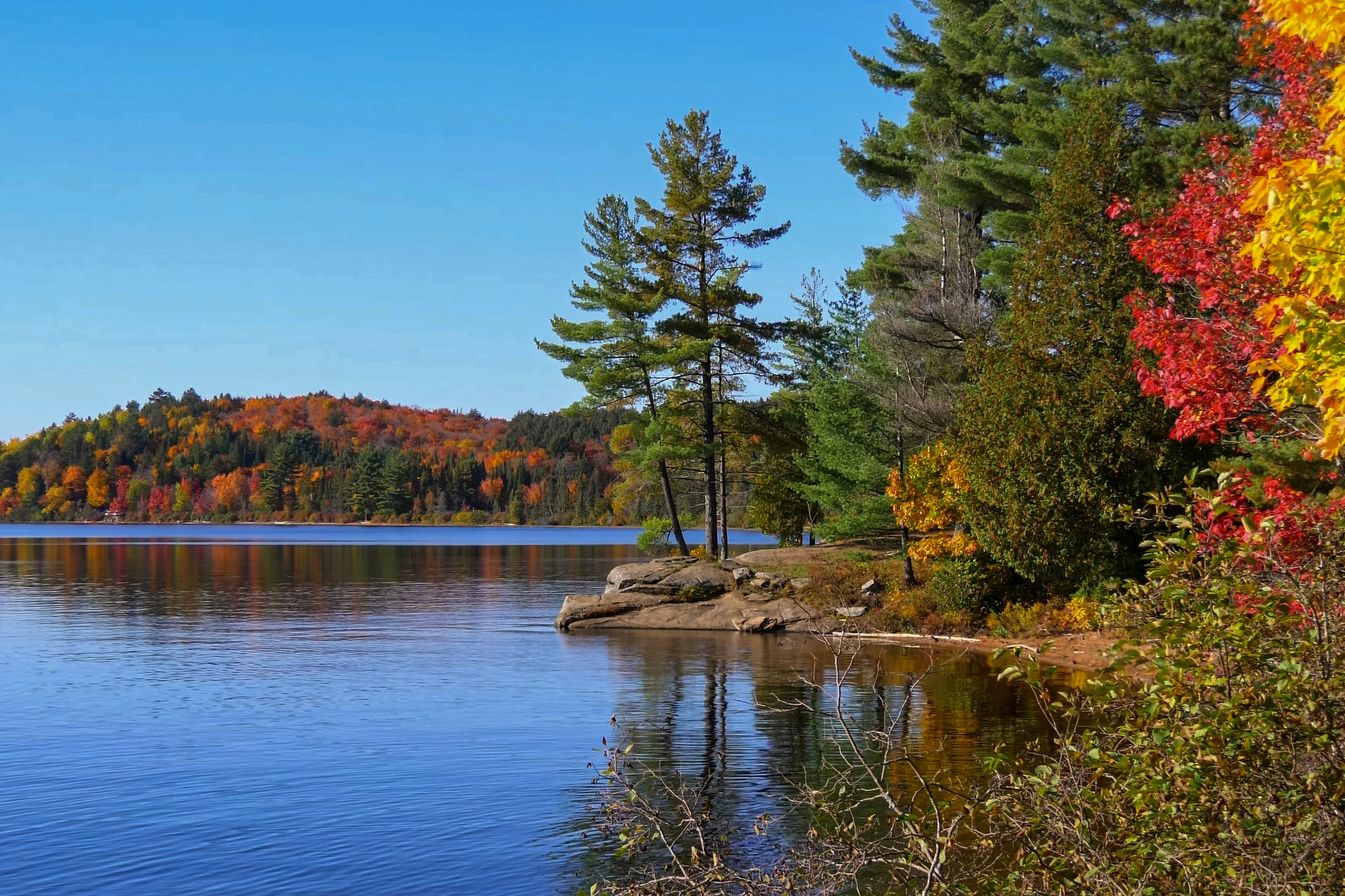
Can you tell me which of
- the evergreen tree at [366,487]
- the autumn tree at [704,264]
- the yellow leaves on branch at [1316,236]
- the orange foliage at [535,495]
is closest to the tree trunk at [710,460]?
the autumn tree at [704,264]

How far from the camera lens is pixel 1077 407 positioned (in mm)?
27062

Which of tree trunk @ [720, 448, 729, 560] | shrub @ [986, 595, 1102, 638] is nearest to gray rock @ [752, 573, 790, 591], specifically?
tree trunk @ [720, 448, 729, 560]

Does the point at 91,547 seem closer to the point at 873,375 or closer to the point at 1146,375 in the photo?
the point at 873,375

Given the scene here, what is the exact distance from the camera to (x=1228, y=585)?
756 centimetres

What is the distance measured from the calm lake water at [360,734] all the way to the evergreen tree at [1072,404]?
381 cm

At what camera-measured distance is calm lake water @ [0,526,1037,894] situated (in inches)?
549

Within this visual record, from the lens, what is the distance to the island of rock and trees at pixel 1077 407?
7.31 m

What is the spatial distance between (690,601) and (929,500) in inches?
386

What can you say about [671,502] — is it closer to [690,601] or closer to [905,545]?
[690,601]

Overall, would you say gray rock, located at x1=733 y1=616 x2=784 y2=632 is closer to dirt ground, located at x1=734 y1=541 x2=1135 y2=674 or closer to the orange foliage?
dirt ground, located at x1=734 y1=541 x2=1135 y2=674

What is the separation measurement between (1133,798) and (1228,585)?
57.0 inches

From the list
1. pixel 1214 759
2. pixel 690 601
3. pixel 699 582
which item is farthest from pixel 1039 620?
pixel 1214 759

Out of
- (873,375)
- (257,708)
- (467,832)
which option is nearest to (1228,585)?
(467,832)

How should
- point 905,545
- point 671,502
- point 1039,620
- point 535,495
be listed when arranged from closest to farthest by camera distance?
point 1039,620 → point 905,545 → point 671,502 → point 535,495
